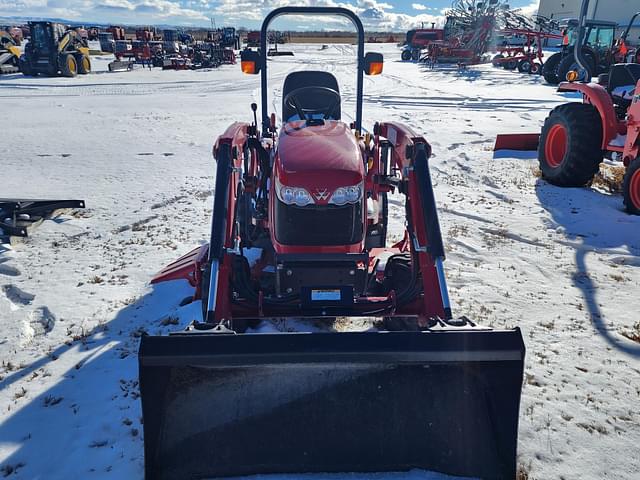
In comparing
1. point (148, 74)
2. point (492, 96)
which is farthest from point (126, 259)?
point (148, 74)

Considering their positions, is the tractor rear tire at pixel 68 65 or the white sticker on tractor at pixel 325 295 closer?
the white sticker on tractor at pixel 325 295

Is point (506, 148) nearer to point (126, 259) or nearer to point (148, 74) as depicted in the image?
point (126, 259)

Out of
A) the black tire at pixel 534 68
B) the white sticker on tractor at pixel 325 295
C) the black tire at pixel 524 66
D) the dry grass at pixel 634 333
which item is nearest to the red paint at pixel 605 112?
the dry grass at pixel 634 333

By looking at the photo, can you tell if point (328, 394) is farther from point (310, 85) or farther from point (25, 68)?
point (25, 68)

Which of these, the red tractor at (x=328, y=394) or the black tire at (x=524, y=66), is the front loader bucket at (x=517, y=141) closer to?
the red tractor at (x=328, y=394)

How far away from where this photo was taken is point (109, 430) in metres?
2.62

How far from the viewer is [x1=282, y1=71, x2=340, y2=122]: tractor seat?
4281 mm

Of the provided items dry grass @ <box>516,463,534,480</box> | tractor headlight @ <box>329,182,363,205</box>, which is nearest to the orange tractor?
tractor headlight @ <box>329,182,363,205</box>

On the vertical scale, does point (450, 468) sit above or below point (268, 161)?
below

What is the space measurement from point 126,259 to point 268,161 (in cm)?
185

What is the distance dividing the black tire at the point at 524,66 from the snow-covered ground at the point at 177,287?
15.7m

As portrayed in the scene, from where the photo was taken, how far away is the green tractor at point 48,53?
2002 cm

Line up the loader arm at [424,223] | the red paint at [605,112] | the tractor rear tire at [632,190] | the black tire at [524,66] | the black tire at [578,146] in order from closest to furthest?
the loader arm at [424,223]
the tractor rear tire at [632,190]
the red paint at [605,112]
the black tire at [578,146]
the black tire at [524,66]

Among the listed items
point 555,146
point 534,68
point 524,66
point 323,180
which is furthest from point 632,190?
point 524,66
